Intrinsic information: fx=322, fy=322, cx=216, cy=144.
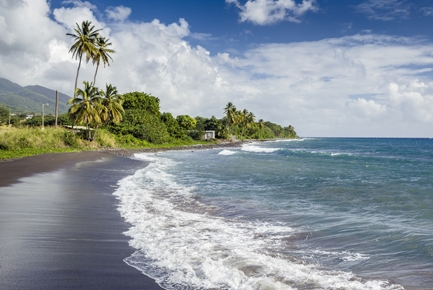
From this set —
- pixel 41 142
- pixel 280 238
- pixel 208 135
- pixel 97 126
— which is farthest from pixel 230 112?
pixel 280 238

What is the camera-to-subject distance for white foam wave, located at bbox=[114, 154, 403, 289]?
14.9ft

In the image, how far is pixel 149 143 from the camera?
60.2 metres

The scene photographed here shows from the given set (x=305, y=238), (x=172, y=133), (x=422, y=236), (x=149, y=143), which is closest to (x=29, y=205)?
(x=305, y=238)

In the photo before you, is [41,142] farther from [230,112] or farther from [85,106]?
[230,112]

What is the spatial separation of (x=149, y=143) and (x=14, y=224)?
178ft

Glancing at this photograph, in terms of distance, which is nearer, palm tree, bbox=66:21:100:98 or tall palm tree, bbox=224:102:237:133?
palm tree, bbox=66:21:100:98

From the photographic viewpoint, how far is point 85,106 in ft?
133

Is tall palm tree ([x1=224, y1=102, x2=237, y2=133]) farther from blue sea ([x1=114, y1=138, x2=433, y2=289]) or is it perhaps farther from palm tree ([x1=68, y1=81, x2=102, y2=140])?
blue sea ([x1=114, y1=138, x2=433, y2=289])

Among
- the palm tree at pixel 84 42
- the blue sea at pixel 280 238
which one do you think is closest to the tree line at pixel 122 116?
the palm tree at pixel 84 42

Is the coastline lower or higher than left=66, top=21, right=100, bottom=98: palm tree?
lower

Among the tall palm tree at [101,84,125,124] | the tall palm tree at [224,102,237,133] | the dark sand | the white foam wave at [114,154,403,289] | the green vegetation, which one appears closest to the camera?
the dark sand

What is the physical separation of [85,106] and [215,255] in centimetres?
3934

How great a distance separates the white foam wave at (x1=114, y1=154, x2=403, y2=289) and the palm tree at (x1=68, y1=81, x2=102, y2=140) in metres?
34.3

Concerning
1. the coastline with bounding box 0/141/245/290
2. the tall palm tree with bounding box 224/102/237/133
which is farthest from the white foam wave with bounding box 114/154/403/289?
the tall palm tree with bounding box 224/102/237/133
